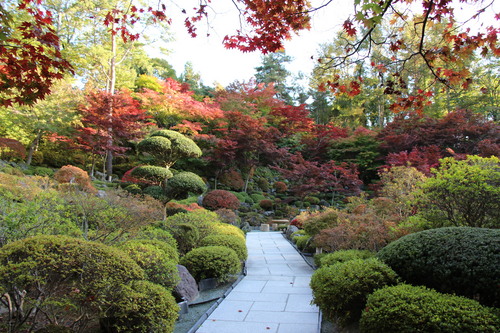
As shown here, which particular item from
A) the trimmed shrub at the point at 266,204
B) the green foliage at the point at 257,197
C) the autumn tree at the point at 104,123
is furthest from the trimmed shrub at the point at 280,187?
the autumn tree at the point at 104,123

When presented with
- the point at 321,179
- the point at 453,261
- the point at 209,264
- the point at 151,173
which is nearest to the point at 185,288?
the point at 209,264

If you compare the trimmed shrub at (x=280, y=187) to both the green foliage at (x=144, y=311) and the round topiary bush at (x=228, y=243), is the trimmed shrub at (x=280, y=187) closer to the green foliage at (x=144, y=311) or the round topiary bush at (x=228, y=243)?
the round topiary bush at (x=228, y=243)

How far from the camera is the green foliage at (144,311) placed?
260 cm

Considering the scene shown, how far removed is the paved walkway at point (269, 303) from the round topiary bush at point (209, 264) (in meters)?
0.34

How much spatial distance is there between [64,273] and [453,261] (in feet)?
10.9

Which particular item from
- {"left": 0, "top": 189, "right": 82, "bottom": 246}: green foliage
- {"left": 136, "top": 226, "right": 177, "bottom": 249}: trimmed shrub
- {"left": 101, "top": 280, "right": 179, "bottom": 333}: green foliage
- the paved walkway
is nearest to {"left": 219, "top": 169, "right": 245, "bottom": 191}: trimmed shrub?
the paved walkway

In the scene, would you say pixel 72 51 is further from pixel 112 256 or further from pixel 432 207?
pixel 432 207

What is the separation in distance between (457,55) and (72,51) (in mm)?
15426

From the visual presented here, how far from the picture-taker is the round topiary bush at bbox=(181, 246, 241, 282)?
4926 millimetres

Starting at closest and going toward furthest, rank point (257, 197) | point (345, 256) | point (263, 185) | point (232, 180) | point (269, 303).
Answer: point (269, 303), point (345, 256), point (257, 197), point (232, 180), point (263, 185)

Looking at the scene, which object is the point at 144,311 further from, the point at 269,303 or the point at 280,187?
the point at 280,187

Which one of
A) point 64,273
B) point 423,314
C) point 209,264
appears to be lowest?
point 209,264

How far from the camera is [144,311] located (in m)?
2.71

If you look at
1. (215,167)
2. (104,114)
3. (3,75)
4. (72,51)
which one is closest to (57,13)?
(72,51)
